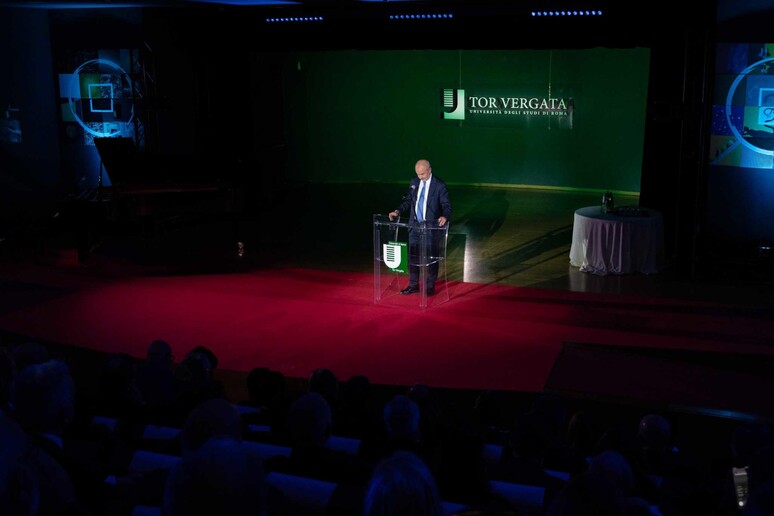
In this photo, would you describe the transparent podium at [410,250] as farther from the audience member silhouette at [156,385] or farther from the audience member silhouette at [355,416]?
the audience member silhouette at [156,385]

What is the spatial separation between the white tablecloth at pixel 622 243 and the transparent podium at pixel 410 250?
6.79ft

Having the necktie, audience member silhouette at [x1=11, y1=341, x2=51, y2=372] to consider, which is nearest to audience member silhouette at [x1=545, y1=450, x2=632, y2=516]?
audience member silhouette at [x1=11, y1=341, x2=51, y2=372]

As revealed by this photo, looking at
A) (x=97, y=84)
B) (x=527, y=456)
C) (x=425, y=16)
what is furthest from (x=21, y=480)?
(x=97, y=84)

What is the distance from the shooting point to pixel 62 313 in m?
8.51

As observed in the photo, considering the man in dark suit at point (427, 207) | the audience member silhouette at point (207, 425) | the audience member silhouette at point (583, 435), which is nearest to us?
the audience member silhouette at point (207, 425)

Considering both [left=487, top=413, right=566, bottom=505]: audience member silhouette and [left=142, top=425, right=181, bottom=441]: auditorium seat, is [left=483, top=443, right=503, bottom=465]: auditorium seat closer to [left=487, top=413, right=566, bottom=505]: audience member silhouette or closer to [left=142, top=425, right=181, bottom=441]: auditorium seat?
[left=487, top=413, right=566, bottom=505]: audience member silhouette

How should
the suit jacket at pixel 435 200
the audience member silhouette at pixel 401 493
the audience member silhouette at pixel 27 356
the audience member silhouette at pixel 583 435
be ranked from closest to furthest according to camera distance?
1. the audience member silhouette at pixel 401 493
2. the audience member silhouette at pixel 583 435
3. the audience member silhouette at pixel 27 356
4. the suit jacket at pixel 435 200

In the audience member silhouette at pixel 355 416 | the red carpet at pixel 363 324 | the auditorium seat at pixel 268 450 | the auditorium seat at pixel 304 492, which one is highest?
the auditorium seat at pixel 304 492

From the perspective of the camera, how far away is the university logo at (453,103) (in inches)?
653

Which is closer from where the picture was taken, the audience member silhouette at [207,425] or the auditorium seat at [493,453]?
the audience member silhouette at [207,425]

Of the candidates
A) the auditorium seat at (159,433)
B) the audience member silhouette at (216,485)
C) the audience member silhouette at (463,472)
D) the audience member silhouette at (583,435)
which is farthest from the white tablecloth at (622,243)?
the audience member silhouette at (216,485)

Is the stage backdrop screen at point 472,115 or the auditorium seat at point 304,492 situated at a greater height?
the stage backdrop screen at point 472,115

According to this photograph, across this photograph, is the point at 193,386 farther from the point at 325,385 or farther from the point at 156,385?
the point at 325,385

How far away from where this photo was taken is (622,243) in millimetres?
9688
